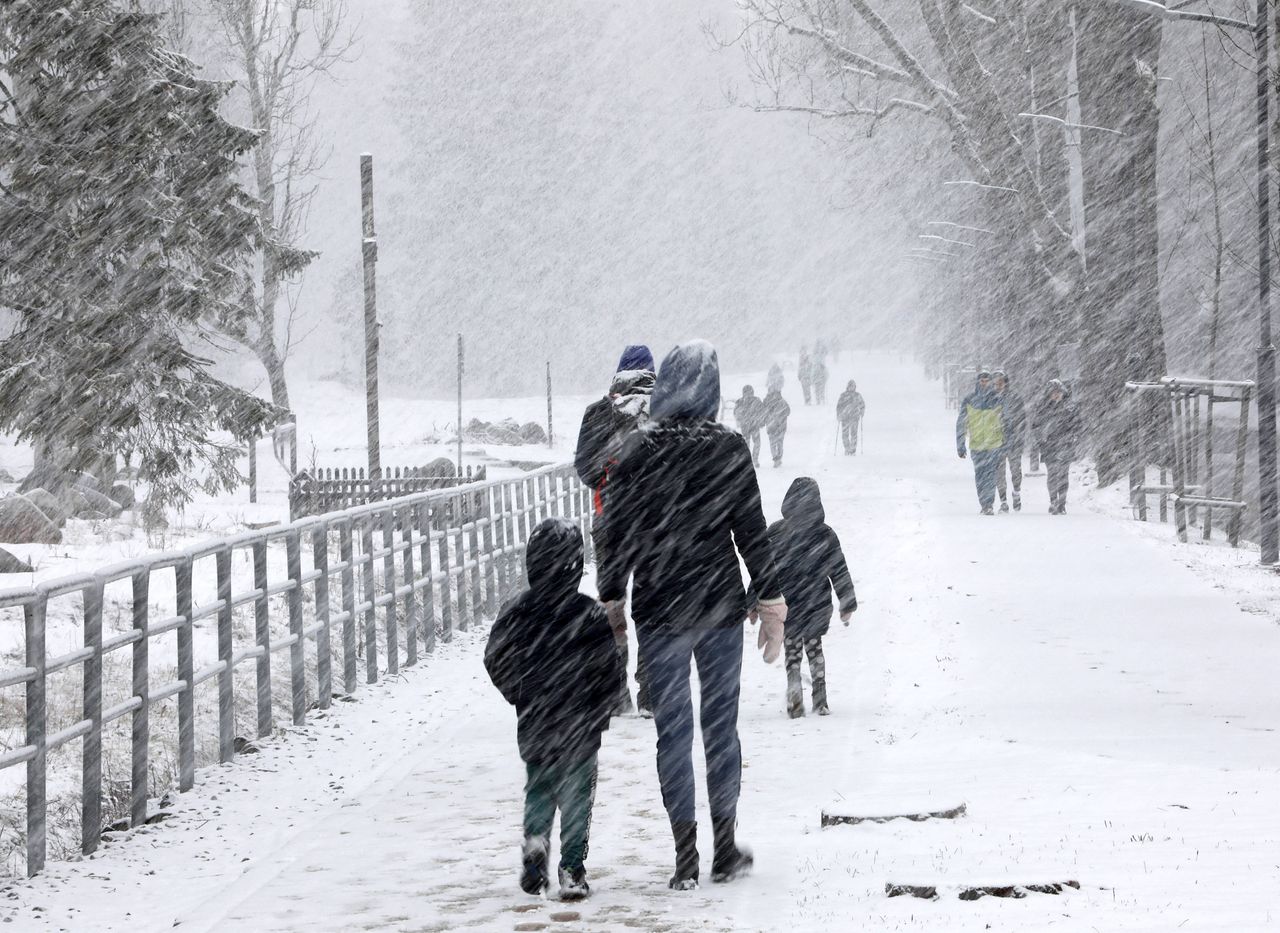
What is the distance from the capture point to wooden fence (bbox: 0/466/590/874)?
22.5ft

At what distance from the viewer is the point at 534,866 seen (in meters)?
6.00

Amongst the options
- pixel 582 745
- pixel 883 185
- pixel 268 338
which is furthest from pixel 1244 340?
Result: pixel 582 745

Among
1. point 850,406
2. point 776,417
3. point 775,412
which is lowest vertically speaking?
point 776,417

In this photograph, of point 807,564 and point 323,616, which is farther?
point 323,616

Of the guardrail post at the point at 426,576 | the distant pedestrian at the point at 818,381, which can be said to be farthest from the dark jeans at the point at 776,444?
the distant pedestrian at the point at 818,381

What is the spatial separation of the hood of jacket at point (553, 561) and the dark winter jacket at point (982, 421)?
16421mm

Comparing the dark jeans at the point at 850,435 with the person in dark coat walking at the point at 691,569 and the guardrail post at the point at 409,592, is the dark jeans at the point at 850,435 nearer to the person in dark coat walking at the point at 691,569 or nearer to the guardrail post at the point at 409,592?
the guardrail post at the point at 409,592

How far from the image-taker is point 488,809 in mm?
7688

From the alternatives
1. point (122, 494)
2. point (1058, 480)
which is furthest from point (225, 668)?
point (122, 494)

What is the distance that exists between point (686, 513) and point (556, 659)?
0.75 m

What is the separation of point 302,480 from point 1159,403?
44.5ft

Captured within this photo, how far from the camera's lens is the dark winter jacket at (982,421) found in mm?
21781

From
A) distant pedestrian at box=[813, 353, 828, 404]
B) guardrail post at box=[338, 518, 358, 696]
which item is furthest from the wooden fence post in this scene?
distant pedestrian at box=[813, 353, 828, 404]

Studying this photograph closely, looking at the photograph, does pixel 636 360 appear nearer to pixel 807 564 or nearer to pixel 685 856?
pixel 807 564
